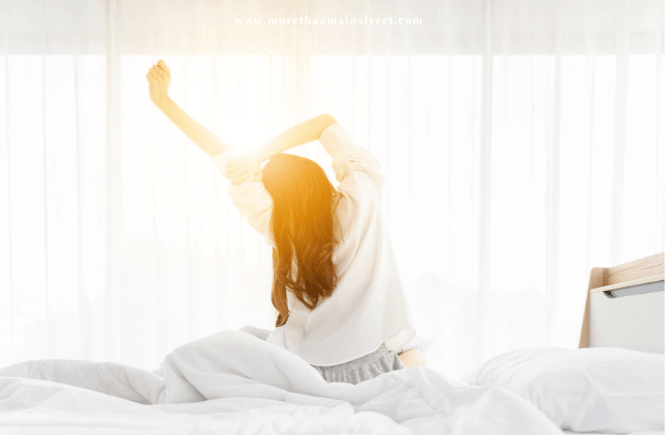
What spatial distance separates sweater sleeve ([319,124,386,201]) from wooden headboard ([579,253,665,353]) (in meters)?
0.74

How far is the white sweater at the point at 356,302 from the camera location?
1.38 m

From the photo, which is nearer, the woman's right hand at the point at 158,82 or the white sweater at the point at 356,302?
the white sweater at the point at 356,302

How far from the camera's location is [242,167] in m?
1.58

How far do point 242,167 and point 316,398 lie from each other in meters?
0.84

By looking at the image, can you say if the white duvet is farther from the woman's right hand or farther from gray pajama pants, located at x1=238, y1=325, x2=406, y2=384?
the woman's right hand

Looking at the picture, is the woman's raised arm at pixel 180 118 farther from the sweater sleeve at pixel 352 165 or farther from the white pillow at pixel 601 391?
the white pillow at pixel 601 391

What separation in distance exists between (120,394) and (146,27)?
8.05 feet

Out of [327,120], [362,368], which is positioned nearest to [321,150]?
[327,120]

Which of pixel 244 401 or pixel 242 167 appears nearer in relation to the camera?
pixel 244 401

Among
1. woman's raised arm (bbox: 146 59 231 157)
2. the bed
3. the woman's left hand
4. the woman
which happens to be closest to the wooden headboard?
the bed

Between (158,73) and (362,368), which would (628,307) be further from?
(158,73)

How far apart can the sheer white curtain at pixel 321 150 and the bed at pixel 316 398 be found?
6.00 ft

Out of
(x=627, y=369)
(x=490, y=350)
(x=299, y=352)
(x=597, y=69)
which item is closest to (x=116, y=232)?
(x=299, y=352)

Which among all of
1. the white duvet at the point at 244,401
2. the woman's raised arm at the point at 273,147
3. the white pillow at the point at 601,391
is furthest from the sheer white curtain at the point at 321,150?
the white pillow at the point at 601,391
